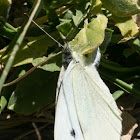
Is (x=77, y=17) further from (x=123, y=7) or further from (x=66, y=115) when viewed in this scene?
(x=66, y=115)

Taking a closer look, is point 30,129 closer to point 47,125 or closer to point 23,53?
point 47,125

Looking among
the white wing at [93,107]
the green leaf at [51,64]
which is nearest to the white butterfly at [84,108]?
the white wing at [93,107]

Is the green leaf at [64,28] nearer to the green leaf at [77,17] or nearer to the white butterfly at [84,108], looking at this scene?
the green leaf at [77,17]

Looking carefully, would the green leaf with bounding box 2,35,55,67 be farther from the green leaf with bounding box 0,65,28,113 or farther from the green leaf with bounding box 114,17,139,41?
the green leaf with bounding box 114,17,139,41

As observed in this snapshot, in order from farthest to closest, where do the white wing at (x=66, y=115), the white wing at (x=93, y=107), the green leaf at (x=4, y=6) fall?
the green leaf at (x=4, y=6) < the white wing at (x=93, y=107) < the white wing at (x=66, y=115)

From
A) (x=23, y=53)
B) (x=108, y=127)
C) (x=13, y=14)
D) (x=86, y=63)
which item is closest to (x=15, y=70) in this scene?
(x=23, y=53)

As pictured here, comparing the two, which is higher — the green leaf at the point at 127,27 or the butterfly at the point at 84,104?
the green leaf at the point at 127,27
